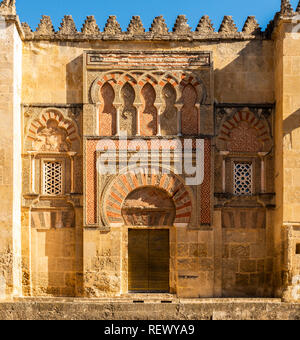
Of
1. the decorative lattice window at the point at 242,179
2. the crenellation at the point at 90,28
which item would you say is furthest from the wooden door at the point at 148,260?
the crenellation at the point at 90,28

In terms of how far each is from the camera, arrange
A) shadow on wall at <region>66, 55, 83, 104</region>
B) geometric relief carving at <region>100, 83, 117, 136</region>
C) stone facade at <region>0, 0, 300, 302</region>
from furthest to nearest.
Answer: shadow on wall at <region>66, 55, 83, 104</region> → geometric relief carving at <region>100, 83, 117, 136</region> → stone facade at <region>0, 0, 300, 302</region>

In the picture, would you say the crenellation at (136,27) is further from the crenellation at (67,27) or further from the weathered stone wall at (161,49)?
the crenellation at (67,27)

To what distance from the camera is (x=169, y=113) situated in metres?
9.71

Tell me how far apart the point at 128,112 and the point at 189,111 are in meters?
1.03

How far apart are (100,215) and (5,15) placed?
3.57m

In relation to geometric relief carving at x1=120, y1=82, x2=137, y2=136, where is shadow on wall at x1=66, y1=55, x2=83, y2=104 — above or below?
above

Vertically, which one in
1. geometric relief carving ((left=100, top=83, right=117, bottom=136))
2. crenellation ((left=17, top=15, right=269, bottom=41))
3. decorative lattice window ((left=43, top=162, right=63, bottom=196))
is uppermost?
crenellation ((left=17, top=15, right=269, bottom=41))

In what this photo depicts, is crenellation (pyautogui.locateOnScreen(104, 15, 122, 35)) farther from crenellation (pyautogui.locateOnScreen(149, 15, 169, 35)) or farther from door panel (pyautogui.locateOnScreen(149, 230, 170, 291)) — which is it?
door panel (pyautogui.locateOnScreen(149, 230, 170, 291))

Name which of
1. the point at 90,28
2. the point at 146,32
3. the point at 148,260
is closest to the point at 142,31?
the point at 146,32

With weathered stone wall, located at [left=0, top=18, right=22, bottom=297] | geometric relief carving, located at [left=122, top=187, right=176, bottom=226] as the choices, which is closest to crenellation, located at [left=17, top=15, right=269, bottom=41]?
weathered stone wall, located at [left=0, top=18, right=22, bottom=297]

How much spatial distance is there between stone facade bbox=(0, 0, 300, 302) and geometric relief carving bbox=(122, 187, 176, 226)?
17mm

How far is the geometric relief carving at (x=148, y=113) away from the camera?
9680 mm

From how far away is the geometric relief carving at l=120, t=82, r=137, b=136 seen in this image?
9.66 metres

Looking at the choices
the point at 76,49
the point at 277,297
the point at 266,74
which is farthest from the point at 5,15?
the point at 277,297
